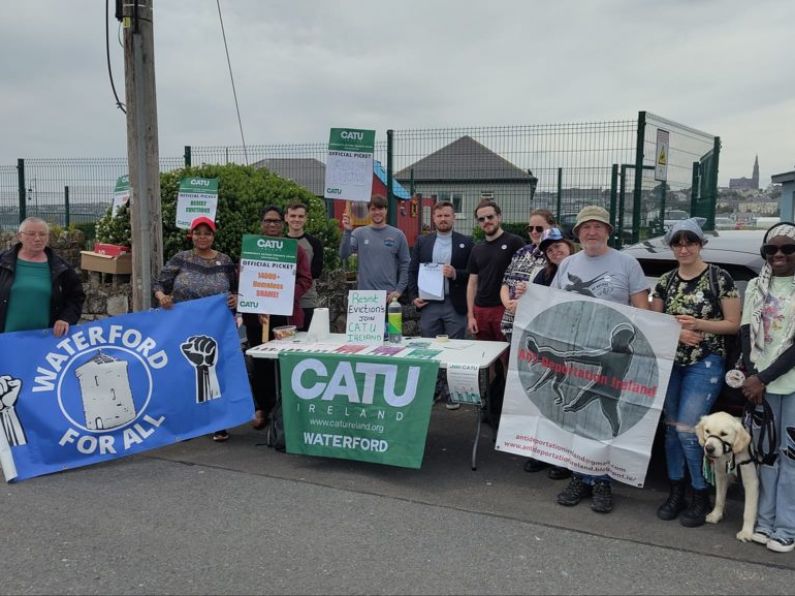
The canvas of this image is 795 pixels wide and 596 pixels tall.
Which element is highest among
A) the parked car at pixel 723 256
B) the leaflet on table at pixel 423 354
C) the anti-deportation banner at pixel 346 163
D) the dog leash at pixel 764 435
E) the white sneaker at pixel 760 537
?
the anti-deportation banner at pixel 346 163

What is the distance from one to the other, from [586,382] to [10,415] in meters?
3.96

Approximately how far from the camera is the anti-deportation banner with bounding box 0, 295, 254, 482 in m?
4.84

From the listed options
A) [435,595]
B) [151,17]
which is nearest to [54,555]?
[435,595]

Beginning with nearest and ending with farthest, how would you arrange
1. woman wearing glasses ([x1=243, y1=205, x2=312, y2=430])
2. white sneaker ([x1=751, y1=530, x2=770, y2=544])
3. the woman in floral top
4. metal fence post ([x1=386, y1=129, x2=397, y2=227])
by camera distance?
1. white sneaker ([x1=751, y1=530, x2=770, y2=544])
2. the woman in floral top
3. woman wearing glasses ([x1=243, y1=205, x2=312, y2=430])
4. metal fence post ([x1=386, y1=129, x2=397, y2=227])

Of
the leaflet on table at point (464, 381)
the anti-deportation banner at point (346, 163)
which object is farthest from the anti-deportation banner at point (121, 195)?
the leaflet on table at point (464, 381)

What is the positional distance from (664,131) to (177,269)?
6.02m

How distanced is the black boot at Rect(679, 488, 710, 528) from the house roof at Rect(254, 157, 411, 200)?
5603mm

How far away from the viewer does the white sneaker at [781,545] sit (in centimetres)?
354

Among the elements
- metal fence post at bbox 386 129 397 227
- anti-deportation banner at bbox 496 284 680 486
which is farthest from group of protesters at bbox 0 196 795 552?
metal fence post at bbox 386 129 397 227

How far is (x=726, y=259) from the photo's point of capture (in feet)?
14.7

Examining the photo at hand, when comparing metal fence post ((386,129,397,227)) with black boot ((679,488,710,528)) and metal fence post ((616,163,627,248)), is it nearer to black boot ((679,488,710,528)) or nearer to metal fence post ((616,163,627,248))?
metal fence post ((616,163,627,248))

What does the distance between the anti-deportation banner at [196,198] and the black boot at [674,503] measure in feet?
17.0

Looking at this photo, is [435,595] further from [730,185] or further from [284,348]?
[730,185]

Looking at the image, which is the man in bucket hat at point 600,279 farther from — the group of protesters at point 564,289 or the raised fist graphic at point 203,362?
the raised fist graphic at point 203,362
